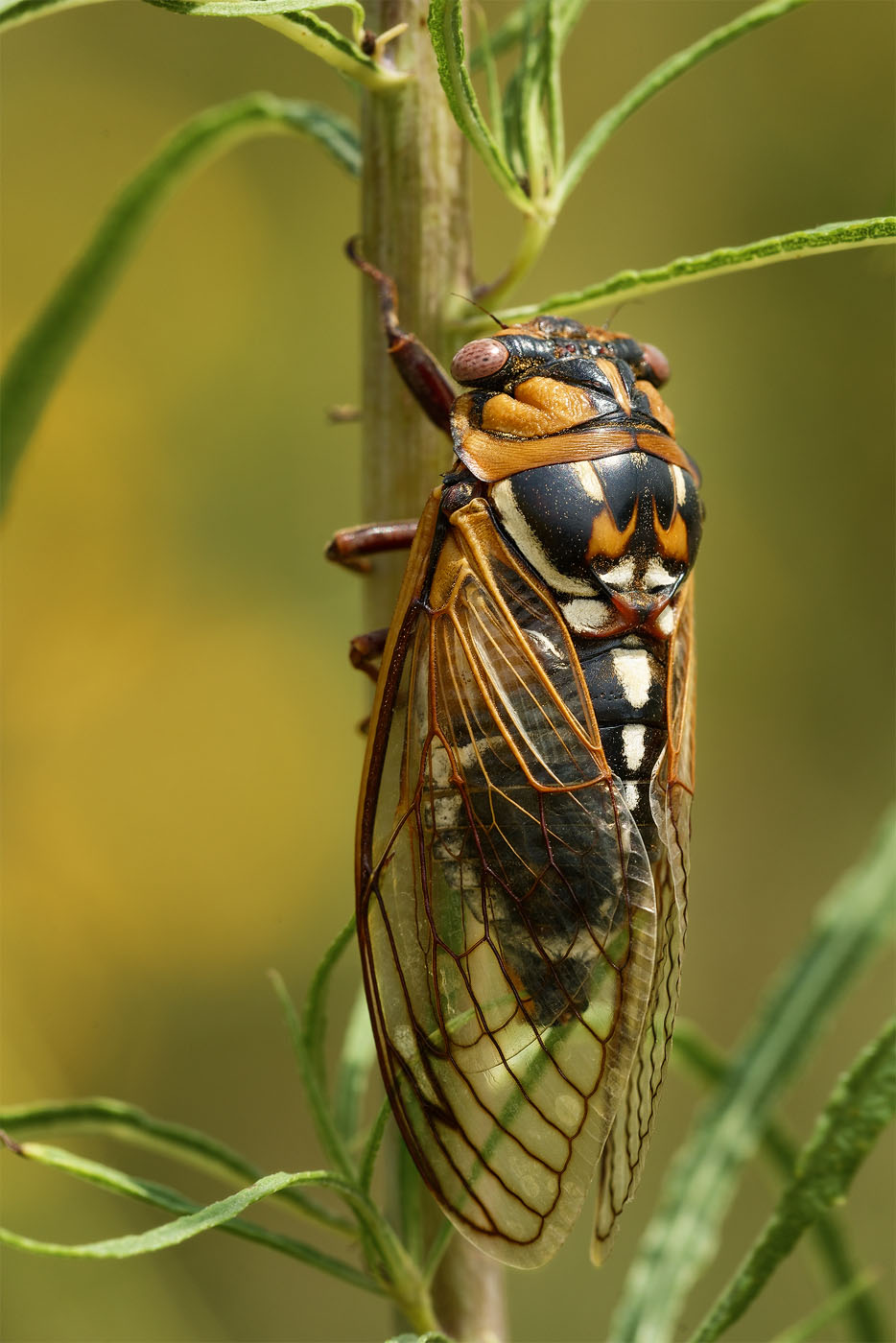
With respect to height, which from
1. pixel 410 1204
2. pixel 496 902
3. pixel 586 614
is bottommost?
pixel 410 1204

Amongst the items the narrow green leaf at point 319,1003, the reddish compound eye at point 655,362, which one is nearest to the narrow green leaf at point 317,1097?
the narrow green leaf at point 319,1003

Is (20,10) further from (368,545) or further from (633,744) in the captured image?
(633,744)

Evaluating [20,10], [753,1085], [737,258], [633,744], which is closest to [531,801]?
[633,744]

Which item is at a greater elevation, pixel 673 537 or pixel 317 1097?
pixel 673 537

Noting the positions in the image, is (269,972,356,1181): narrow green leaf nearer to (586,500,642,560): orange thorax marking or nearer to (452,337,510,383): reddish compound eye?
(586,500,642,560): orange thorax marking

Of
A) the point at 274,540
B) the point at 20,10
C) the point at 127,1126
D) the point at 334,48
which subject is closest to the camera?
Answer: the point at 20,10

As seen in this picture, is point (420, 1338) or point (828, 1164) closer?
point (420, 1338)

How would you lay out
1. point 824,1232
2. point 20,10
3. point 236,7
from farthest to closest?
point 824,1232 < point 236,7 < point 20,10
